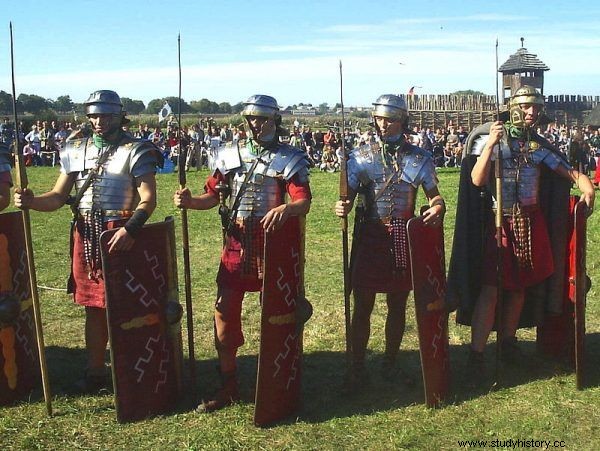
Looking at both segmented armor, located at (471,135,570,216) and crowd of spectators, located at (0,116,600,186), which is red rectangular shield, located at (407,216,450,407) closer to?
segmented armor, located at (471,135,570,216)

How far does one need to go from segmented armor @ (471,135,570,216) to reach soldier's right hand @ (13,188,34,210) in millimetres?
2748

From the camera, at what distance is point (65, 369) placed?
5430 millimetres

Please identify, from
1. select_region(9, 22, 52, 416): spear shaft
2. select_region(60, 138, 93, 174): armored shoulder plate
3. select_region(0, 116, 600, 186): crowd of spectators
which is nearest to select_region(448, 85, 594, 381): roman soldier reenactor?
select_region(60, 138, 93, 174): armored shoulder plate

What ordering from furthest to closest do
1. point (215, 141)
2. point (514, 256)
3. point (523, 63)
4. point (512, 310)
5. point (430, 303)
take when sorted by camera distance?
point (523, 63) < point (215, 141) < point (512, 310) < point (514, 256) < point (430, 303)

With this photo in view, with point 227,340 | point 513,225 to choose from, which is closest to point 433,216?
point 513,225

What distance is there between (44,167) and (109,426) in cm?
2083

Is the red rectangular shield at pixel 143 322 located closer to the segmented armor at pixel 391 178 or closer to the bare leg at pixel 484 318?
the segmented armor at pixel 391 178

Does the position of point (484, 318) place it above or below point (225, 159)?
below

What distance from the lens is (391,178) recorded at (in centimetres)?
466

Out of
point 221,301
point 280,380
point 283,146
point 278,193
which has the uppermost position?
point 283,146

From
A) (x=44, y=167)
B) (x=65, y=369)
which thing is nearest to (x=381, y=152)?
(x=65, y=369)

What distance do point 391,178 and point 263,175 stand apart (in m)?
0.79

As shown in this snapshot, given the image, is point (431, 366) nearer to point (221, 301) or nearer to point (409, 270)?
point (409, 270)

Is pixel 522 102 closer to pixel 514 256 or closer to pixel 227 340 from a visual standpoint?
pixel 514 256
